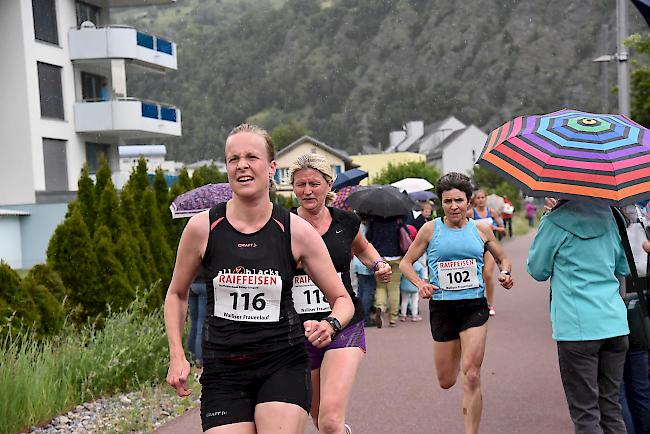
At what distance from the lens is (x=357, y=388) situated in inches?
344

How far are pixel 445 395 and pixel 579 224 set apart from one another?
369cm

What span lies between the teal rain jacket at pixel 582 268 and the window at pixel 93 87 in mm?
33629

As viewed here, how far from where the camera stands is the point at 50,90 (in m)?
34.7

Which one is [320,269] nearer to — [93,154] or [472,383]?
[472,383]

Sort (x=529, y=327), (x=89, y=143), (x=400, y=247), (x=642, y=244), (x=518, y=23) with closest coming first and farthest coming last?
(x=642, y=244) → (x=529, y=327) → (x=400, y=247) → (x=89, y=143) → (x=518, y=23)

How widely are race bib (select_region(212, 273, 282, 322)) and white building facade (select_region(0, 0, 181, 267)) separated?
30.6 m

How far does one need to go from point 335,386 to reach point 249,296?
1639 millimetres

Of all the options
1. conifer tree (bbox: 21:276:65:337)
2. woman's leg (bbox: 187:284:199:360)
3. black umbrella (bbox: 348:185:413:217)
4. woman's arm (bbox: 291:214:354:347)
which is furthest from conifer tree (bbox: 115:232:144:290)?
woman's arm (bbox: 291:214:354:347)

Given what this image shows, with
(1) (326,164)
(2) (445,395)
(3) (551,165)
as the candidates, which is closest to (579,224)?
(3) (551,165)

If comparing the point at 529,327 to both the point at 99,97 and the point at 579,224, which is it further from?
the point at 99,97

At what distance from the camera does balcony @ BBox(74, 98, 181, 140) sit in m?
35.1

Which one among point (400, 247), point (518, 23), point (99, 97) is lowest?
point (400, 247)

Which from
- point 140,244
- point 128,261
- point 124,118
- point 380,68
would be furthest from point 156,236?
point 380,68

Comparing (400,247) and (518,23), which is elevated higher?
(518,23)
